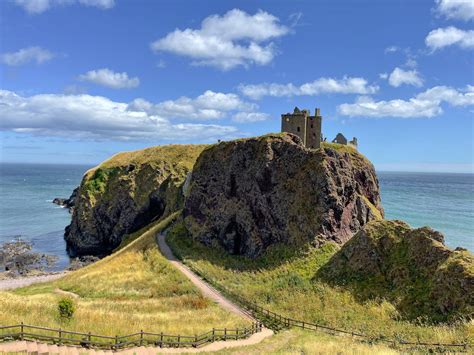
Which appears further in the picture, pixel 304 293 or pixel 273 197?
pixel 273 197

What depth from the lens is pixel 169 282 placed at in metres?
41.9

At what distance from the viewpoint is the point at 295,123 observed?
183ft

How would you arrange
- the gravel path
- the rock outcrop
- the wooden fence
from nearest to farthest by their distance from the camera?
the wooden fence → the rock outcrop → the gravel path

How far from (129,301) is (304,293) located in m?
16.2

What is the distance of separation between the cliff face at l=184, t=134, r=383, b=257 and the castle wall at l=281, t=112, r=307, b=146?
16.8 ft

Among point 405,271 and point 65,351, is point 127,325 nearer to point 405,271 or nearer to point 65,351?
point 65,351

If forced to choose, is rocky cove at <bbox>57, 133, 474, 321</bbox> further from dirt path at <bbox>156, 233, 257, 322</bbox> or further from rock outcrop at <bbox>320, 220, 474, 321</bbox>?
dirt path at <bbox>156, 233, 257, 322</bbox>

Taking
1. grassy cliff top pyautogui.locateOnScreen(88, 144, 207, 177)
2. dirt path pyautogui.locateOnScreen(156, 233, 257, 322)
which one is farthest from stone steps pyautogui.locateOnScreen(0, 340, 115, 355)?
grassy cliff top pyautogui.locateOnScreen(88, 144, 207, 177)

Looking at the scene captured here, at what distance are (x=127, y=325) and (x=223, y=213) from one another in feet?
99.7

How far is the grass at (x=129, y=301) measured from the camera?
2247 cm

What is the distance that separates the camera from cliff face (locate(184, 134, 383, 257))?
1764 inches

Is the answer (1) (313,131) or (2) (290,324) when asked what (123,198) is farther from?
(2) (290,324)

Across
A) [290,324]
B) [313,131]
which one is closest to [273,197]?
[313,131]

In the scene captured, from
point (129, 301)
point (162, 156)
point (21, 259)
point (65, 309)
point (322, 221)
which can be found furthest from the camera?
point (162, 156)
